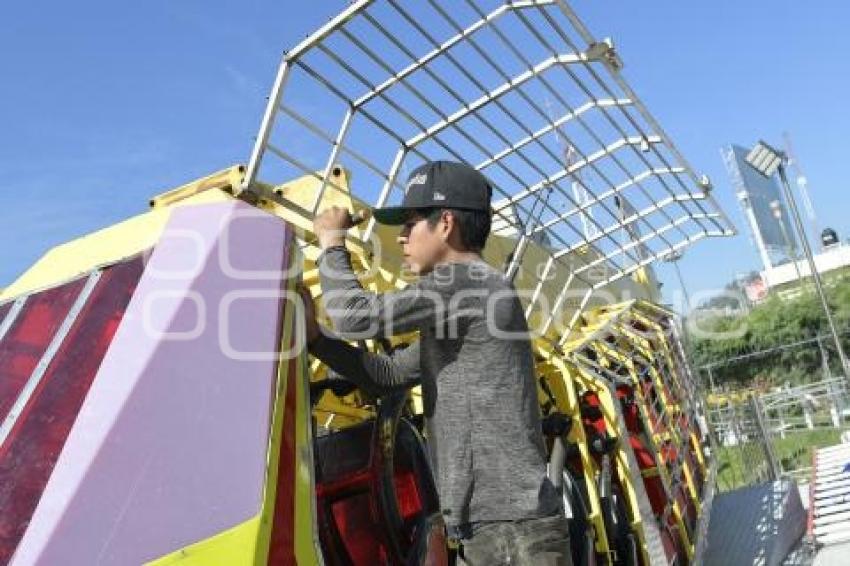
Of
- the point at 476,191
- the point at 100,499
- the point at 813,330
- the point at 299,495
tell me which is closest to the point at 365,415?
the point at 476,191

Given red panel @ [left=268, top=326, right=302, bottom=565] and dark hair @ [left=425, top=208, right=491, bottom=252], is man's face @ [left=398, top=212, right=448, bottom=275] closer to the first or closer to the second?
dark hair @ [left=425, top=208, right=491, bottom=252]

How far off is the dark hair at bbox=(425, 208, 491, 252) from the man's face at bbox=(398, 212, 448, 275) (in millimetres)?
17

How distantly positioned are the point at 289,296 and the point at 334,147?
1.10 m

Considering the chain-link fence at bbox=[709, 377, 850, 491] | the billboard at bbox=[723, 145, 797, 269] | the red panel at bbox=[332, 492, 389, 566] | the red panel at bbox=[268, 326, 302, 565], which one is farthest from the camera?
the billboard at bbox=[723, 145, 797, 269]

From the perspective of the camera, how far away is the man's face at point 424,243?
213 cm

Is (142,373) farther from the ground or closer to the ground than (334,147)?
closer to the ground

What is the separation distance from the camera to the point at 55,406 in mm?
1743

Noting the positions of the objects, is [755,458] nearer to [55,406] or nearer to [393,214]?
Result: [393,214]

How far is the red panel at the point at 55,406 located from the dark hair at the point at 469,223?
0.72m

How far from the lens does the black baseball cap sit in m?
2.11

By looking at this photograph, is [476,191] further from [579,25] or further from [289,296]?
[579,25]

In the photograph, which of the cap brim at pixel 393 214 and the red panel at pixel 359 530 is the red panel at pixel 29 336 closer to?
the cap brim at pixel 393 214

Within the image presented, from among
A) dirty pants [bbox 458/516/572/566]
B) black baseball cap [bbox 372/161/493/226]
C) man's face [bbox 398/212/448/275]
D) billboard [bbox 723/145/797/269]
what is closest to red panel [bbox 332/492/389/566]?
dirty pants [bbox 458/516/572/566]

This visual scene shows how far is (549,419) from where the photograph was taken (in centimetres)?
344
